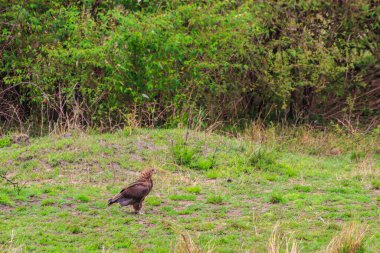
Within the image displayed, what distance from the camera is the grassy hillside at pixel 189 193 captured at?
25.6ft

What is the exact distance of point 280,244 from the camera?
7480 millimetres

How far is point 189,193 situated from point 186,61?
557 centimetres

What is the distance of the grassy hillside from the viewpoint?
7805mm

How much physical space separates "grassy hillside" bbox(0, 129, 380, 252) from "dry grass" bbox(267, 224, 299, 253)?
0.17ft

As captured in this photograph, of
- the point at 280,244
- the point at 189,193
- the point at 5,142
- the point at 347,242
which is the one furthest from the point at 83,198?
the point at 5,142

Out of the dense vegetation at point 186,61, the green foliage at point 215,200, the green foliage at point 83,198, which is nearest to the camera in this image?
the green foliage at point 83,198

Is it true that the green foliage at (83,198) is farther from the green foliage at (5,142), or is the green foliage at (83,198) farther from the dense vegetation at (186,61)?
the green foliage at (5,142)

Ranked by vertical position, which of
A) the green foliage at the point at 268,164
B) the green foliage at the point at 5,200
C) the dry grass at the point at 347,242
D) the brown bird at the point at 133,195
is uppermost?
the dry grass at the point at 347,242

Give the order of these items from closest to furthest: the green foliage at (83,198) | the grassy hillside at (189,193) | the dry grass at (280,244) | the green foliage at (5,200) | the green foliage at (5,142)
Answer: the dry grass at (280,244) < the grassy hillside at (189,193) < the green foliage at (5,200) < the green foliage at (83,198) < the green foliage at (5,142)

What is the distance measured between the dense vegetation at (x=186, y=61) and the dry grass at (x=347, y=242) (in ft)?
23.2

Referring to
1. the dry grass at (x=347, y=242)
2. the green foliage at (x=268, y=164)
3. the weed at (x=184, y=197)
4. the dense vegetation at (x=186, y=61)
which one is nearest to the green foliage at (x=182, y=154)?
the green foliage at (x=268, y=164)

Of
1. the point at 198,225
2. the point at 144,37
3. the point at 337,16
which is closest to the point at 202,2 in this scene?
the point at 144,37

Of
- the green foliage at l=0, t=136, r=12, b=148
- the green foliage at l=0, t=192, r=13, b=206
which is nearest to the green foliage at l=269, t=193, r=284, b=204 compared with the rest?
the green foliage at l=0, t=192, r=13, b=206

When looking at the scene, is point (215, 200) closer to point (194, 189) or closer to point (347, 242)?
point (194, 189)
